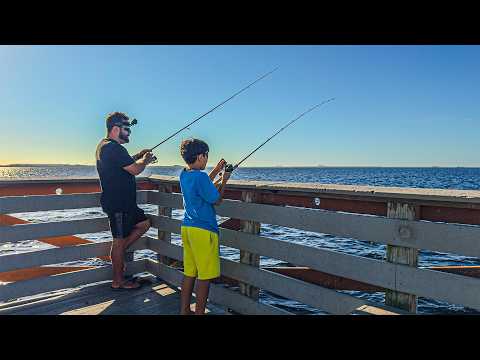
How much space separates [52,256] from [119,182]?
111 centimetres

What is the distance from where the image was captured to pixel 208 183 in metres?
2.99

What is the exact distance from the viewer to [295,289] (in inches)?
120

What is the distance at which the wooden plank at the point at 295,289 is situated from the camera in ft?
8.92

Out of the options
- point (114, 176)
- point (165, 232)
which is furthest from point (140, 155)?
point (165, 232)

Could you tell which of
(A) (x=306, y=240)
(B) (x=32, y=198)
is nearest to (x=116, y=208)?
(B) (x=32, y=198)

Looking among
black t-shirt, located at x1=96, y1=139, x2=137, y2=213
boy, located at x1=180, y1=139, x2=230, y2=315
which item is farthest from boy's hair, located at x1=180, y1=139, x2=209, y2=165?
black t-shirt, located at x1=96, y1=139, x2=137, y2=213

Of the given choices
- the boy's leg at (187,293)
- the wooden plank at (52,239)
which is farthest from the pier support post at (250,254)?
the wooden plank at (52,239)

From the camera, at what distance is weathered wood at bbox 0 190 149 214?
3664 mm

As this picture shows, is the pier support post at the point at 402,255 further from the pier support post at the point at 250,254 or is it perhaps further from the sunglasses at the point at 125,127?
the sunglasses at the point at 125,127

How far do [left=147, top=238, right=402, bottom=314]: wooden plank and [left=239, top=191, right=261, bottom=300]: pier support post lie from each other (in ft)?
0.20
